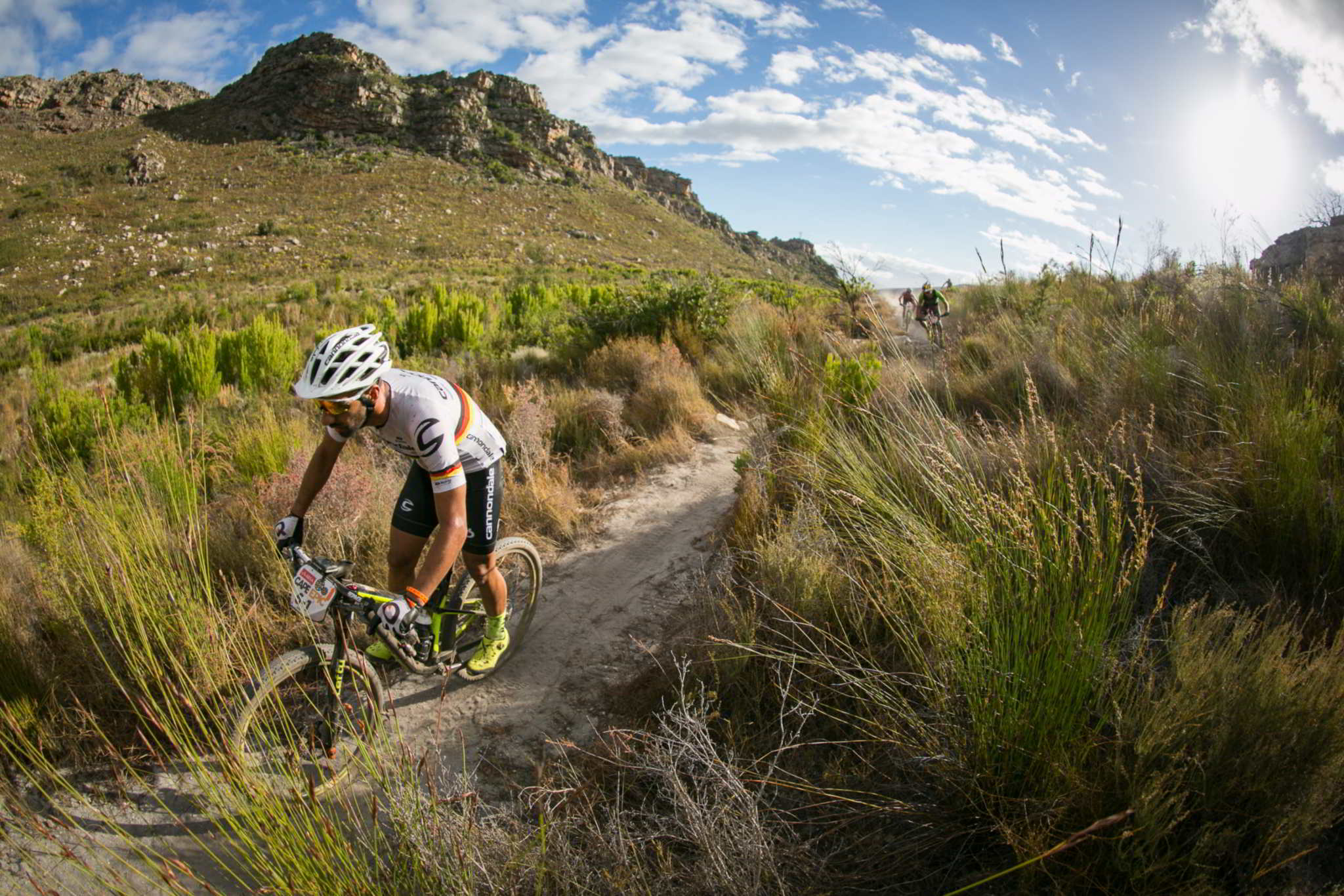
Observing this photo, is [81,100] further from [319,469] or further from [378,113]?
[319,469]

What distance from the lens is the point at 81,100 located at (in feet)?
185

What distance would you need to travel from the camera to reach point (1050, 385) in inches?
215

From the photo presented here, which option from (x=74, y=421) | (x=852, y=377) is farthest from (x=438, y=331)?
(x=852, y=377)

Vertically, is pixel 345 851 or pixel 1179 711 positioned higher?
pixel 1179 711

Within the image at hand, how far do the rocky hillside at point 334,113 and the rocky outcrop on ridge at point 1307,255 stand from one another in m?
40.0

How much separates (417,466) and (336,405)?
0.68m

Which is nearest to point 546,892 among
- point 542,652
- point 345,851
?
point 345,851

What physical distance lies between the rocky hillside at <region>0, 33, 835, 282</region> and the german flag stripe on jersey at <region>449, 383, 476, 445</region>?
47.4 meters

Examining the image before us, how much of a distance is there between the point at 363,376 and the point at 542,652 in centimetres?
216

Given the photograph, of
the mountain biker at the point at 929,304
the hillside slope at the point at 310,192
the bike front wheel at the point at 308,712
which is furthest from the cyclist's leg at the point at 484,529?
the hillside slope at the point at 310,192

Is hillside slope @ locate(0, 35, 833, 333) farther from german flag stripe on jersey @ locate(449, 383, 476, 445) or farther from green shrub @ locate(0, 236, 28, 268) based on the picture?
german flag stripe on jersey @ locate(449, 383, 476, 445)

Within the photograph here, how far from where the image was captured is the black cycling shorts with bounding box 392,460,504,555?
3.23 m

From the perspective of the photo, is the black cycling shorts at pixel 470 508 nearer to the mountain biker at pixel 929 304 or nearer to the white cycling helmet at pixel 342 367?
the white cycling helmet at pixel 342 367

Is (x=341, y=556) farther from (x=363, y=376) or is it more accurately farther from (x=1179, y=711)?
(x=1179, y=711)
